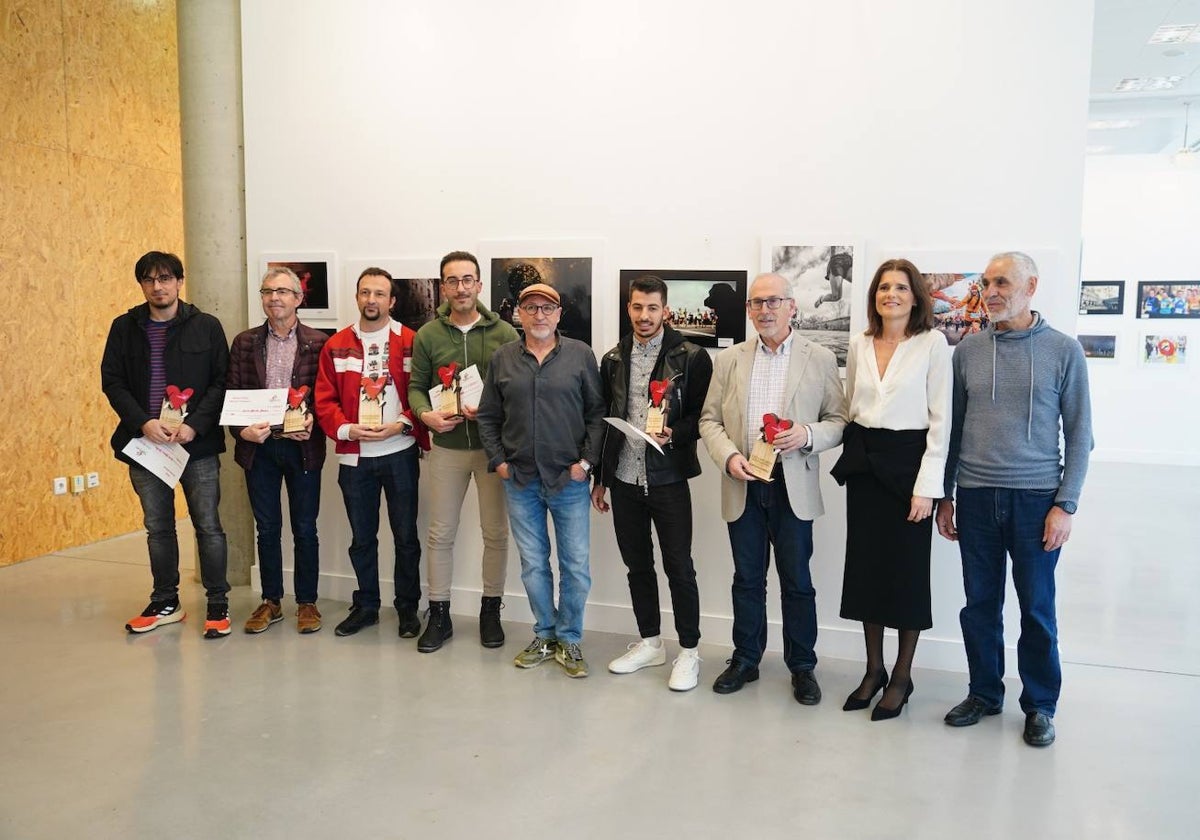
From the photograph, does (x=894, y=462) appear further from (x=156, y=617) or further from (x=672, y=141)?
(x=156, y=617)

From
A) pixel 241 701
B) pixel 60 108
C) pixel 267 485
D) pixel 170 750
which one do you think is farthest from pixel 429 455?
pixel 60 108

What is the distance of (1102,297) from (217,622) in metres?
11.2

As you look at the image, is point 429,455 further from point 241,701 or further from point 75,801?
point 75,801

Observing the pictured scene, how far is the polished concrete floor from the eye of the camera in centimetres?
289

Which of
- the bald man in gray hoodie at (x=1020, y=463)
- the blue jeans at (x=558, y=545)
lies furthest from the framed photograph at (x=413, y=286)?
the bald man in gray hoodie at (x=1020, y=463)

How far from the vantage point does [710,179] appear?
4457mm

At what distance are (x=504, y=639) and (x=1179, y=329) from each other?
1030cm

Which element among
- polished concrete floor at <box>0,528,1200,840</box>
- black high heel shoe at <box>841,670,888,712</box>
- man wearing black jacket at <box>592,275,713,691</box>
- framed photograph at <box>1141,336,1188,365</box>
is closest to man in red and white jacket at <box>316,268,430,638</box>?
polished concrete floor at <box>0,528,1200,840</box>

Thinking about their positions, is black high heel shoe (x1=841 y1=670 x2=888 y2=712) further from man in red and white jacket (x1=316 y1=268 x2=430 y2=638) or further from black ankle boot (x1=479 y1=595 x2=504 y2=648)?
man in red and white jacket (x1=316 y1=268 x2=430 y2=638)

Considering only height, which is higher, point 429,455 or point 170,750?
point 429,455

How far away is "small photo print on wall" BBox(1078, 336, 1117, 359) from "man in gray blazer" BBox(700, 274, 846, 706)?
921cm

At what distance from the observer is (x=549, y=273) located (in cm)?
472

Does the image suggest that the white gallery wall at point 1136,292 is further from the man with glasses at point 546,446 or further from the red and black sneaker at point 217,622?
the red and black sneaker at point 217,622

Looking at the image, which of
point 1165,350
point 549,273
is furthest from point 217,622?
point 1165,350
